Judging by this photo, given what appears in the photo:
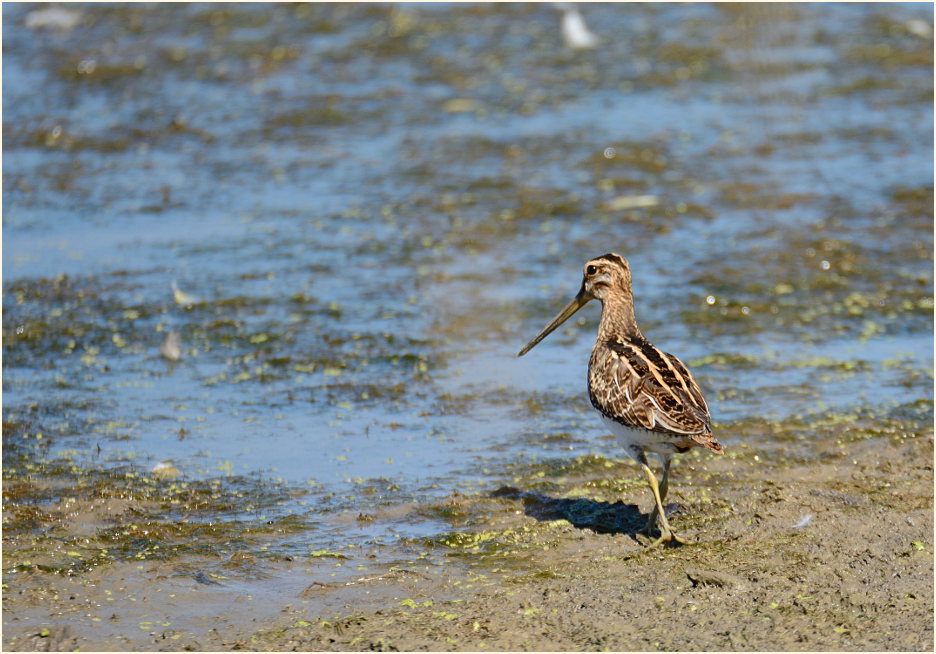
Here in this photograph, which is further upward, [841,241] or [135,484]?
[135,484]

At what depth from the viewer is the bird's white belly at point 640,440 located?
497 cm

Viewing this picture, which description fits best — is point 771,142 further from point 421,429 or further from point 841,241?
point 421,429

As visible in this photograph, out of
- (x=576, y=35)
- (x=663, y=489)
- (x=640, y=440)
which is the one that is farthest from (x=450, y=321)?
(x=576, y=35)

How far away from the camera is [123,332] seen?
7891 millimetres

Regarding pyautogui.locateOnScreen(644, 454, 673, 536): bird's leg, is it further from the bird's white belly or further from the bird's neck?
the bird's neck

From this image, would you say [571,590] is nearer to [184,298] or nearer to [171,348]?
[171,348]

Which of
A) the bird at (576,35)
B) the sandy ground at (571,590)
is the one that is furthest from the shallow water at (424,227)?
the sandy ground at (571,590)

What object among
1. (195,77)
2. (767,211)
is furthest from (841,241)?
(195,77)

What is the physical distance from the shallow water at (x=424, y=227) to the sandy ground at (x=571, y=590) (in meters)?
0.47

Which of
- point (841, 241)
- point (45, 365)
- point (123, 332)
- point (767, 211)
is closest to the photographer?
point (45, 365)

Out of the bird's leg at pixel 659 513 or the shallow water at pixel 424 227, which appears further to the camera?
the shallow water at pixel 424 227

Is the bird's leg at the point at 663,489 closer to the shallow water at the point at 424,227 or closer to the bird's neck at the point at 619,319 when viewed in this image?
the bird's neck at the point at 619,319

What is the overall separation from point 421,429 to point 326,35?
31.3 ft

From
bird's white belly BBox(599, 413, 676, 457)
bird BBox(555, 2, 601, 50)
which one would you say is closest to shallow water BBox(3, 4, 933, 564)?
bird BBox(555, 2, 601, 50)
